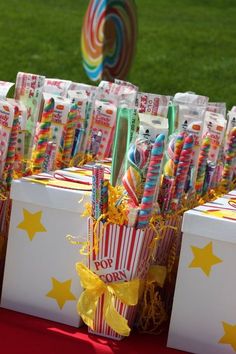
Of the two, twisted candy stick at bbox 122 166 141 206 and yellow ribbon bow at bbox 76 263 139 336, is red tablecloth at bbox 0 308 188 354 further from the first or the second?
twisted candy stick at bbox 122 166 141 206

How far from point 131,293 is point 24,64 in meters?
6.56

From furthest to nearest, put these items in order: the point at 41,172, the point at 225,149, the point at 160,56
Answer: the point at 160,56
the point at 225,149
the point at 41,172

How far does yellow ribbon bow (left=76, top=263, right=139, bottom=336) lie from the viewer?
1630mm

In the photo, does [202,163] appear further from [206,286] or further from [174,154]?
[206,286]

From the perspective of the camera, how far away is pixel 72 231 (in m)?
1.73

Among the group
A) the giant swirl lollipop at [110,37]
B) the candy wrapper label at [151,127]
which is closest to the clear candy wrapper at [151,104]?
the candy wrapper label at [151,127]

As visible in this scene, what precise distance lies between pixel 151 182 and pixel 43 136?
1.62 ft

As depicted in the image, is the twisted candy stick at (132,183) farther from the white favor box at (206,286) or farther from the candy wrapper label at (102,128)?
the candy wrapper label at (102,128)

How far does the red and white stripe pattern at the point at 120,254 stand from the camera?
1623 millimetres

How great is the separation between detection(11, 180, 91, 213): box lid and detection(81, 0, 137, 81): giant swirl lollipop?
9.49 ft

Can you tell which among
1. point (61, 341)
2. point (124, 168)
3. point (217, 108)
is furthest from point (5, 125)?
point (217, 108)

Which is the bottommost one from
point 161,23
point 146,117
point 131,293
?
point 131,293

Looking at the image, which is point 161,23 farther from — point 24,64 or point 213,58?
point 24,64

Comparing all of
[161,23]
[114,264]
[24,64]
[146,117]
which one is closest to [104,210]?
[114,264]
